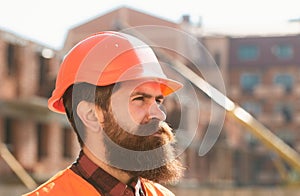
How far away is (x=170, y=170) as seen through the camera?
218 cm

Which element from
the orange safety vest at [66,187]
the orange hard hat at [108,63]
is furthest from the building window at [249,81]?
the orange safety vest at [66,187]

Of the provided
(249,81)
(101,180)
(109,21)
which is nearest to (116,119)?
(101,180)

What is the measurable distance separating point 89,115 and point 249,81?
5263cm

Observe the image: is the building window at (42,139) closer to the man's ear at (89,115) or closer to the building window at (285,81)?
the man's ear at (89,115)

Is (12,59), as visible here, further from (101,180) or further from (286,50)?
(286,50)

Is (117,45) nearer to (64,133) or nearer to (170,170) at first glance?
(170,170)

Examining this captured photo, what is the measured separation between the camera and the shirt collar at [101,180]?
6.84 ft

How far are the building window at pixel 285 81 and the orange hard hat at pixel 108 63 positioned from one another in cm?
5173

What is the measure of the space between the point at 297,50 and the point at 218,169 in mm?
13177

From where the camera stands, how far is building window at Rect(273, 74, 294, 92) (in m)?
53.2

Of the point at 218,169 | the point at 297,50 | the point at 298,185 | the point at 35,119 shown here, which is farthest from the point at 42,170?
the point at 297,50

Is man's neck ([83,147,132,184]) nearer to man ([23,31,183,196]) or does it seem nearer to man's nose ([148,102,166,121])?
man ([23,31,183,196])

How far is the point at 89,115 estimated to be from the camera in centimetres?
217

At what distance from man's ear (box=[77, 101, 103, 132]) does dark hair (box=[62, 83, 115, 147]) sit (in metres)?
0.01
